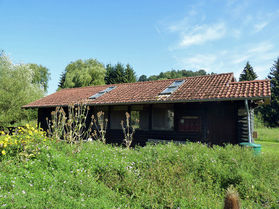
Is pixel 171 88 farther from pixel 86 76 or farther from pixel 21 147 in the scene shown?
pixel 86 76

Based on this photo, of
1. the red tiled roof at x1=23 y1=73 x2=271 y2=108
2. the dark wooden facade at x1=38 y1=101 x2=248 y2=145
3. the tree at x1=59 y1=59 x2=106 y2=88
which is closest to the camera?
the red tiled roof at x1=23 y1=73 x2=271 y2=108

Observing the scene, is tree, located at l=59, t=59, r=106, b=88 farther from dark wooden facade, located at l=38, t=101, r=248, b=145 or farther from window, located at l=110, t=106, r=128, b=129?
dark wooden facade, located at l=38, t=101, r=248, b=145

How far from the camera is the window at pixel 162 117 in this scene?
11477mm

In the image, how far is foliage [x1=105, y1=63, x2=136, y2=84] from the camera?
38.2 metres

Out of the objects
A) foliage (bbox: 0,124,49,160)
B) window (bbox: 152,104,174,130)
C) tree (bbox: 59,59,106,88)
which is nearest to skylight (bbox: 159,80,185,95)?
window (bbox: 152,104,174,130)

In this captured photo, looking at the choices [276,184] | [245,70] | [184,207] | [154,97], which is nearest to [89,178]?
[184,207]

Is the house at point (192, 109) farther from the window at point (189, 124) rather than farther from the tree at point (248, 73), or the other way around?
the tree at point (248, 73)

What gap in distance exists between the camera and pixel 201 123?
10531mm

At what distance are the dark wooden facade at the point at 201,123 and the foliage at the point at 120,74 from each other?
87.5 feet

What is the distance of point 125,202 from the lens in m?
4.00

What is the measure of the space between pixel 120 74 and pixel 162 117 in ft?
91.2

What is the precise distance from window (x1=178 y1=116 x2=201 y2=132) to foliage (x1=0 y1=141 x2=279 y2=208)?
4.73m

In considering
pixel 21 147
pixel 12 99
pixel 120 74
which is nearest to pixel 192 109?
pixel 21 147

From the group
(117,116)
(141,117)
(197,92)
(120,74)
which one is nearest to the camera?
(197,92)
